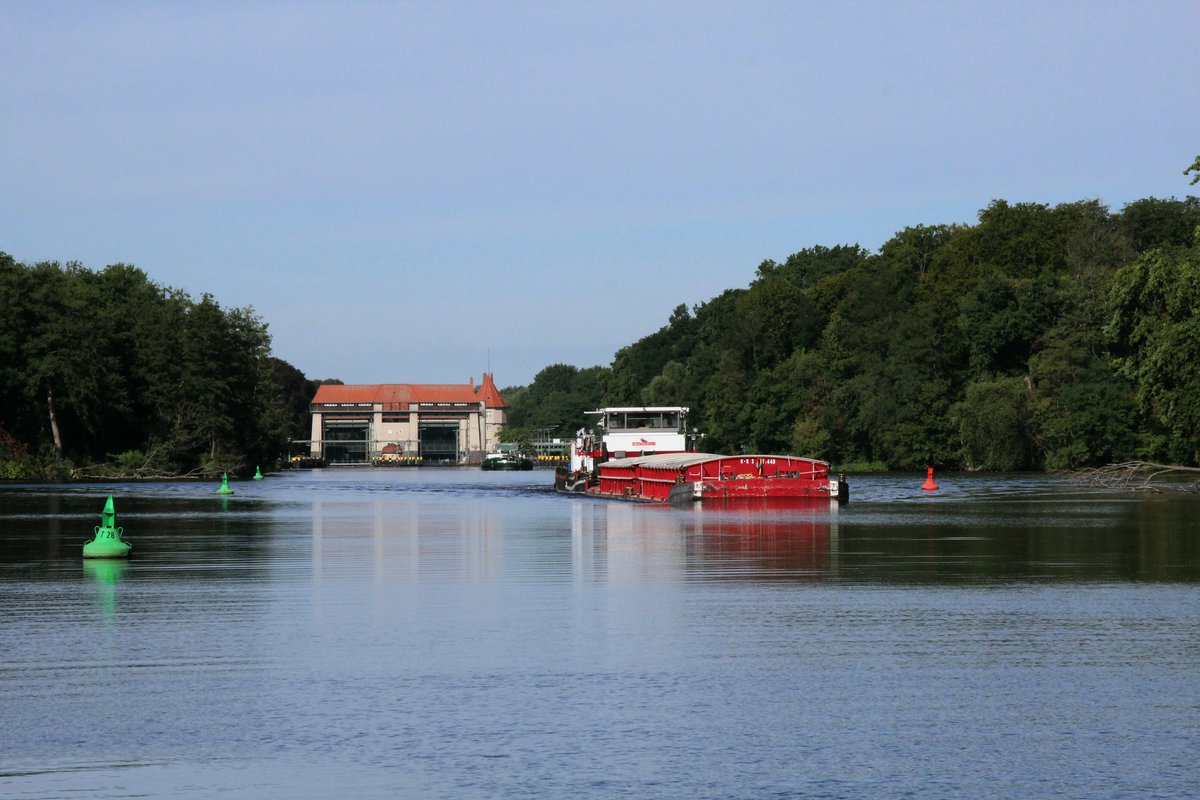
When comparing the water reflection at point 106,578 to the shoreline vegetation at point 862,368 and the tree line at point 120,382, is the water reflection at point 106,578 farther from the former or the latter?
the tree line at point 120,382

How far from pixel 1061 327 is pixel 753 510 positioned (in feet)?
202

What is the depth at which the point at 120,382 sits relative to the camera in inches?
4528

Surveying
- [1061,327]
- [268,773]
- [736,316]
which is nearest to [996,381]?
[1061,327]

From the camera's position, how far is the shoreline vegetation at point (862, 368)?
102688 millimetres

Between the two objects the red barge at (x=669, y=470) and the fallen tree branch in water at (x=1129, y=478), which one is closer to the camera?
the red barge at (x=669, y=470)

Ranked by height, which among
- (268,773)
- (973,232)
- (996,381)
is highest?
(973,232)

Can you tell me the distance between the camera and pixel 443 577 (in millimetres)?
24734

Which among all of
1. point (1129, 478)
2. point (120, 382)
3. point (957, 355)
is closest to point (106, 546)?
point (1129, 478)

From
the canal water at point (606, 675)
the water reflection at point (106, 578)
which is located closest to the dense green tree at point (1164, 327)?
the canal water at point (606, 675)

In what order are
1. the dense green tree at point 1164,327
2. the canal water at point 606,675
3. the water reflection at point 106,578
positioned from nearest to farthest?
1. the canal water at point 606,675
2. the water reflection at point 106,578
3. the dense green tree at point 1164,327

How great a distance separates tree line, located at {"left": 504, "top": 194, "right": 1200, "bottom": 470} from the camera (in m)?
99.7

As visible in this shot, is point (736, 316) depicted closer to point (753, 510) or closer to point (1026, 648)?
point (753, 510)

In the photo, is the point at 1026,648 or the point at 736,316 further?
the point at 736,316

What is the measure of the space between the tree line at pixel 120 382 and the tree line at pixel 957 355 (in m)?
42.2
